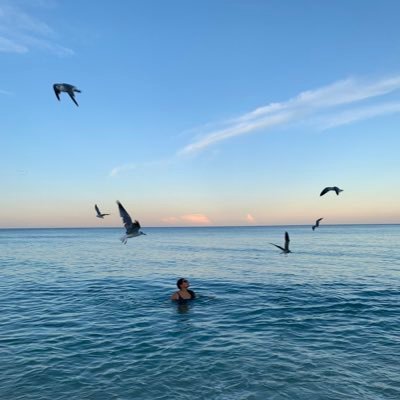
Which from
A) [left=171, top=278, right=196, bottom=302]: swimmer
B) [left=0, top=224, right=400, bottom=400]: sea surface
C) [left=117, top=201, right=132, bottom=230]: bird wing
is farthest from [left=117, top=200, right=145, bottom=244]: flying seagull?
[left=171, top=278, right=196, bottom=302]: swimmer

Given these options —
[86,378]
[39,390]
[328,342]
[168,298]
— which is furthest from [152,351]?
[168,298]

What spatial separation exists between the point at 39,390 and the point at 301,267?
33065mm

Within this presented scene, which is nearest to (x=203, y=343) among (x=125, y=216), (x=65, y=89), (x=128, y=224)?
(x=128, y=224)

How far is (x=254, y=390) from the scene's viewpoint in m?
10.6

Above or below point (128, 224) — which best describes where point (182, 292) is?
below

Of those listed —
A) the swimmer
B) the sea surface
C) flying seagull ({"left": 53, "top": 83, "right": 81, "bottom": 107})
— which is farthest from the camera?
the swimmer

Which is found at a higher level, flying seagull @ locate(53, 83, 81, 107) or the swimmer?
flying seagull @ locate(53, 83, 81, 107)

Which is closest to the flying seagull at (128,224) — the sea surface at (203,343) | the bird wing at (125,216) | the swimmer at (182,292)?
the bird wing at (125,216)

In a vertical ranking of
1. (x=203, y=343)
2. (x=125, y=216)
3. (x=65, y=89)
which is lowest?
(x=203, y=343)

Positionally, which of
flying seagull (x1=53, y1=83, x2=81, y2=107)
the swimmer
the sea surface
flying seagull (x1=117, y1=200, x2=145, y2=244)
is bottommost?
the sea surface

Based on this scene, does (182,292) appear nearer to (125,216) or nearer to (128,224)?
(128,224)

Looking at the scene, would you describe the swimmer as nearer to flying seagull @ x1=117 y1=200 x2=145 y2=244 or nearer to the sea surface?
the sea surface

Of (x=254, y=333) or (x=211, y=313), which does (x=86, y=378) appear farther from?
(x=211, y=313)

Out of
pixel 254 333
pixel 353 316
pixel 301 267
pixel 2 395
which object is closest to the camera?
pixel 2 395
